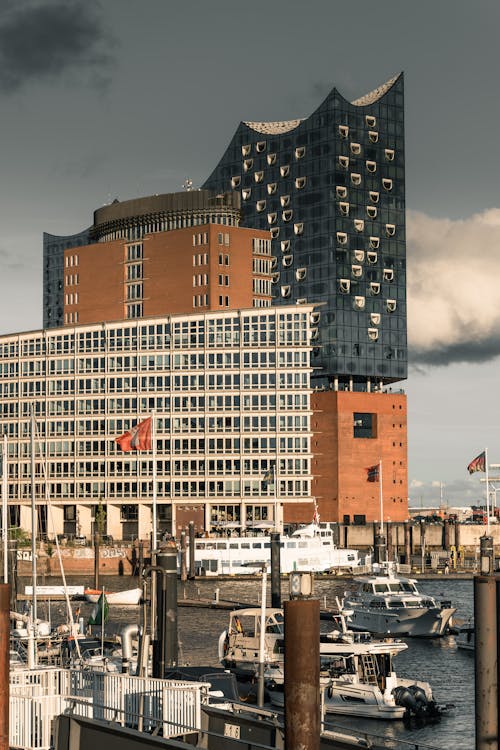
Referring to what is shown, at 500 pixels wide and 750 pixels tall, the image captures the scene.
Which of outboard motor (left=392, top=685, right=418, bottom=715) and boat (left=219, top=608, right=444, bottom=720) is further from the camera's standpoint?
outboard motor (left=392, top=685, right=418, bottom=715)

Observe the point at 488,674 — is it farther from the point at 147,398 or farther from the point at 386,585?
the point at 147,398

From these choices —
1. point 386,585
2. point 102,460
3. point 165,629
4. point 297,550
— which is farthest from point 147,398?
point 165,629

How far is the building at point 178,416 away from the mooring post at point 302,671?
151 meters

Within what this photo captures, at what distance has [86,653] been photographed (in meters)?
64.3

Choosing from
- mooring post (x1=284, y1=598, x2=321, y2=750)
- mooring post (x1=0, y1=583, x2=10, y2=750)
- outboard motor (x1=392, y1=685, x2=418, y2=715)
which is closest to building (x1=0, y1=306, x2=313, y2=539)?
outboard motor (x1=392, y1=685, x2=418, y2=715)

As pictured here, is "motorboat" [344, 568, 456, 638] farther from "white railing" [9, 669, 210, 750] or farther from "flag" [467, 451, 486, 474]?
"white railing" [9, 669, 210, 750]

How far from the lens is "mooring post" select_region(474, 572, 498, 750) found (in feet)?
93.9

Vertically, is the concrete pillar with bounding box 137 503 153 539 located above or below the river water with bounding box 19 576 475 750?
above

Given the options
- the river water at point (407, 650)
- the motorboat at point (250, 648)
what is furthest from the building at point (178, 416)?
the motorboat at point (250, 648)

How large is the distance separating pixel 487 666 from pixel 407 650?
65067mm

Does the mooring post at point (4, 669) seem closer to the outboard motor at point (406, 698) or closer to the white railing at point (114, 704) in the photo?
the white railing at point (114, 704)

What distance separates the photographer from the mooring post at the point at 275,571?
112250 millimetres

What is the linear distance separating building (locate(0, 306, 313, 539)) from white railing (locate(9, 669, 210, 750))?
13954cm

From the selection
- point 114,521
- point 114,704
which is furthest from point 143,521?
point 114,704
